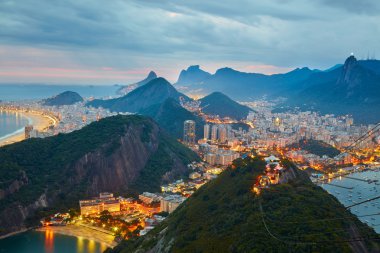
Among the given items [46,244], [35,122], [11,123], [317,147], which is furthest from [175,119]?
[46,244]

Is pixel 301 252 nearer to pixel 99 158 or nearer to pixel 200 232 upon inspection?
pixel 200 232

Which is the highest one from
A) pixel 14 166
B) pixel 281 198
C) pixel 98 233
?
pixel 281 198

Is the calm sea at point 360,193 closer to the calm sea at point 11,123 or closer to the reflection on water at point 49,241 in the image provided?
the reflection on water at point 49,241

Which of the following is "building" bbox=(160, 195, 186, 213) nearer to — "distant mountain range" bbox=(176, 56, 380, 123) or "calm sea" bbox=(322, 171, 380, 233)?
"calm sea" bbox=(322, 171, 380, 233)

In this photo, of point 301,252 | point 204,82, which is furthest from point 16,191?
point 204,82

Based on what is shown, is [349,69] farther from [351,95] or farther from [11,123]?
[11,123]

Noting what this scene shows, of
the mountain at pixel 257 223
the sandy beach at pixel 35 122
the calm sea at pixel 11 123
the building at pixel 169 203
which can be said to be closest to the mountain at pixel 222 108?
the sandy beach at pixel 35 122

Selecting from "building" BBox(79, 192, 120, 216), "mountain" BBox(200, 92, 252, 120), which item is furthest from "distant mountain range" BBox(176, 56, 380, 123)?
"building" BBox(79, 192, 120, 216)
